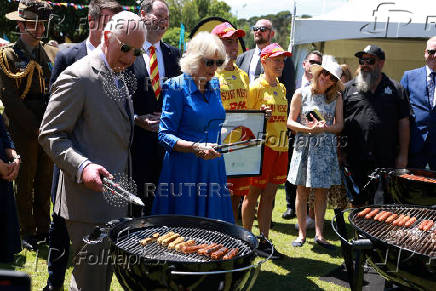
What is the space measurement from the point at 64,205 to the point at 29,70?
99.2 inches

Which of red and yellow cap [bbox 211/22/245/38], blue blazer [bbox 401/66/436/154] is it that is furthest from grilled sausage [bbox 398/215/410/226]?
red and yellow cap [bbox 211/22/245/38]

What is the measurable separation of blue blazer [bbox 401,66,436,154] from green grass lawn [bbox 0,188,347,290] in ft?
5.34

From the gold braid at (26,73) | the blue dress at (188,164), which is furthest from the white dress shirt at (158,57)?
the gold braid at (26,73)

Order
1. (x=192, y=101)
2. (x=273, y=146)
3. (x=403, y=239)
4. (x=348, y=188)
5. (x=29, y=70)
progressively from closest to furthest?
(x=403, y=239)
(x=192, y=101)
(x=29, y=70)
(x=273, y=146)
(x=348, y=188)

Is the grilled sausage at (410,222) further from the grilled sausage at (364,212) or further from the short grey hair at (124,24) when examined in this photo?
the short grey hair at (124,24)

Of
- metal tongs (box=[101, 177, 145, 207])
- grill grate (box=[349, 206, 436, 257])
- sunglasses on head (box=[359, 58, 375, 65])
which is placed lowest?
grill grate (box=[349, 206, 436, 257])

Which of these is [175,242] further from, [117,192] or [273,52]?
[273,52]

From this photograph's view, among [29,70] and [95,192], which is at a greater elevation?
[29,70]

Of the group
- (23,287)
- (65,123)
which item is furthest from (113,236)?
(23,287)

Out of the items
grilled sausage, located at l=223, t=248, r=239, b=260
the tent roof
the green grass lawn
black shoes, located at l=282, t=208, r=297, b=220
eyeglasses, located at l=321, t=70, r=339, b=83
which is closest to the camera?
grilled sausage, located at l=223, t=248, r=239, b=260

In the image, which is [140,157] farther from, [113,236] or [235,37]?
[235,37]

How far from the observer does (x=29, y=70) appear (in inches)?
192

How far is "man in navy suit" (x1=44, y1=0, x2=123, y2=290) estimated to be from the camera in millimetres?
3637

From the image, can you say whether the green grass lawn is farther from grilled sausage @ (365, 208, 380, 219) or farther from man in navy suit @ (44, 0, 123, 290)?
grilled sausage @ (365, 208, 380, 219)
